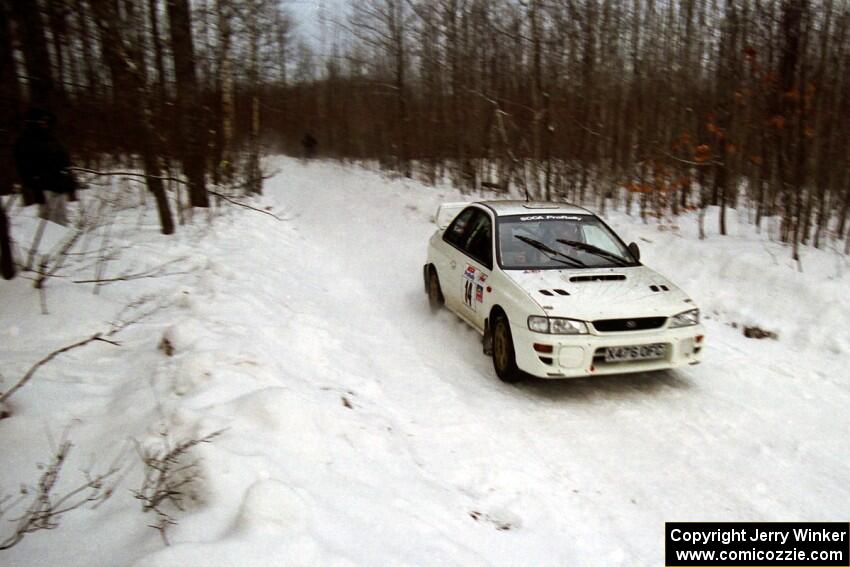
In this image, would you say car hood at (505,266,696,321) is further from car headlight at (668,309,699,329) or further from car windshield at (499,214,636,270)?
car windshield at (499,214,636,270)

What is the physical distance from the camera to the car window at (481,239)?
22.4 feet

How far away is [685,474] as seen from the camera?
4.32 metres

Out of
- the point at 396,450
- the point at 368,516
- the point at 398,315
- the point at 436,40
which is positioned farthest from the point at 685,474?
the point at 436,40

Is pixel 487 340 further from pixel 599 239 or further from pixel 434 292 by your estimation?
pixel 434 292

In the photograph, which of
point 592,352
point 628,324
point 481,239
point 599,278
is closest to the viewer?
point 592,352

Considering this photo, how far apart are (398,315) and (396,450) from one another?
14.3 ft

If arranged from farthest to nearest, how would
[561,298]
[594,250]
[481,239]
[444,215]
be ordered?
[444,215], [481,239], [594,250], [561,298]

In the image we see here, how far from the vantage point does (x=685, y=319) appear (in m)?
5.62

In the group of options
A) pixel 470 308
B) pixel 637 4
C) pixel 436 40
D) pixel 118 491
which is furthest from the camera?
pixel 436 40

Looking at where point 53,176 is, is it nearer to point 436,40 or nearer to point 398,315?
point 398,315

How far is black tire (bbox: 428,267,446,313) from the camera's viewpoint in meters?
8.43

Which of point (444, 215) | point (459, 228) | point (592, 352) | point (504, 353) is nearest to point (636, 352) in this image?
point (592, 352)

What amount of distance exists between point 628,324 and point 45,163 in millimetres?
7614
